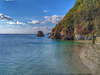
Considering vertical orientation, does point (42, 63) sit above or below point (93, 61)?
below

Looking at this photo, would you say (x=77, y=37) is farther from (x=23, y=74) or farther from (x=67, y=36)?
(x=23, y=74)

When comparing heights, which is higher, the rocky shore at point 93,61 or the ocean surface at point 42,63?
the rocky shore at point 93,61

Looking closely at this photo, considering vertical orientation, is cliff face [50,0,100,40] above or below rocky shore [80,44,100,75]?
above

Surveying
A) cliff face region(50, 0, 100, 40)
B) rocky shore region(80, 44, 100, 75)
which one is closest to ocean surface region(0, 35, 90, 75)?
rocky shore region(80, 44, 100, 75)

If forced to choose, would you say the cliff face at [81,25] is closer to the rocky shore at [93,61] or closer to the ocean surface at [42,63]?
the ocean surface at [42,63]

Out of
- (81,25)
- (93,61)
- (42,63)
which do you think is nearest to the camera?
(93,61)

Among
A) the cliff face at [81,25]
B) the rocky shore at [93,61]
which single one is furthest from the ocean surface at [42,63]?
the cliff face at [81,25]

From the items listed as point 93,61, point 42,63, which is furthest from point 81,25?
point 93,61

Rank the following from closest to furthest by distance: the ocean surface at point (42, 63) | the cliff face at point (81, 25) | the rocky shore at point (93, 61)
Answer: the rocky shore at point (93, 61) → the ocean surface at point (42, 63) → the cliff face at point (81, 25)

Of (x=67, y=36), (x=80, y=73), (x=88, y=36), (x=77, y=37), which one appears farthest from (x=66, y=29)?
(x=80, y=73)

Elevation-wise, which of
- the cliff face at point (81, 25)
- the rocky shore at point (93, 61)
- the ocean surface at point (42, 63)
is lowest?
the ocean surface at point (42, 63)

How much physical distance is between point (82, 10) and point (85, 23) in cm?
980

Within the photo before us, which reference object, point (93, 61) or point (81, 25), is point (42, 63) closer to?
point (93, 61)

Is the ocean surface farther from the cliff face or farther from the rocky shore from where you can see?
the cliff face
